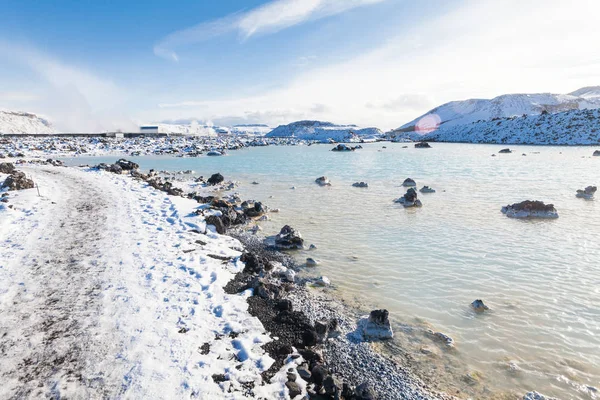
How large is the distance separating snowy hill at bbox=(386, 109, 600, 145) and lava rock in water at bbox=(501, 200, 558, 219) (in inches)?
3209

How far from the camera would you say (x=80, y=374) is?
5105 mm

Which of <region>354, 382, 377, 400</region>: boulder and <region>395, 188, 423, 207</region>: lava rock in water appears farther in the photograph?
<region>395, 188, 423, 207</region>: lava rock in water

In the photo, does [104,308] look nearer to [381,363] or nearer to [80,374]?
[80,374]

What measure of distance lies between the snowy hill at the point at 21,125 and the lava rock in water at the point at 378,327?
616ft

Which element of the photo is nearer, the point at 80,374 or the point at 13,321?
the point at 80,374

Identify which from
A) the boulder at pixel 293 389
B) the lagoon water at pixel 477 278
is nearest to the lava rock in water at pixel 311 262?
the lagoon water at pixel 477 278

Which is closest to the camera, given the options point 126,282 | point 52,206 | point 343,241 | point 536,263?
point 126,282

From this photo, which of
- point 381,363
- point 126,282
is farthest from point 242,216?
point 381,363

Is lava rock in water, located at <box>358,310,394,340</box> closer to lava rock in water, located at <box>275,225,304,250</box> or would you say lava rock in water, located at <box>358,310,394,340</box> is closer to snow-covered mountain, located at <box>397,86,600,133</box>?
lava rock in water, located at <box>275,225,304,250</box>

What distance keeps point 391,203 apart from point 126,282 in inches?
673

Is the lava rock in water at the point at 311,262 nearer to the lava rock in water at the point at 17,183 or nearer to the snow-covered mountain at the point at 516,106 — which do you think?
the lava rock in water at the point at 17,183

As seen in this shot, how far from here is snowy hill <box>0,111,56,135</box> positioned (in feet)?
474

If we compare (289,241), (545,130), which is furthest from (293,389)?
(545,130)

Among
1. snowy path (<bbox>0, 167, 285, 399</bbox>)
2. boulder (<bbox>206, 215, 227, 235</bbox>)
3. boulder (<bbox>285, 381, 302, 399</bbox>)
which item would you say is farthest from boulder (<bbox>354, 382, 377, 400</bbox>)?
boulder (<bbox>206, 215, 227, 235</bbox>)
